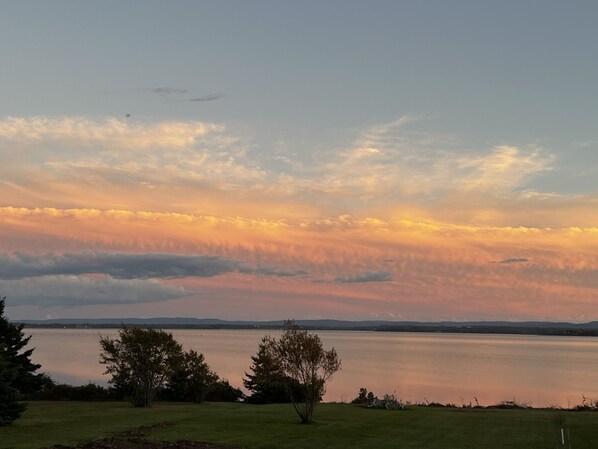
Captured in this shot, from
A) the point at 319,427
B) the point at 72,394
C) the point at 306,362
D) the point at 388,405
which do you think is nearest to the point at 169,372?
the point at 72,394

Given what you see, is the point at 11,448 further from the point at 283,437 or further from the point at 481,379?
the point at 481,379

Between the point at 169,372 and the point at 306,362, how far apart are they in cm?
1729

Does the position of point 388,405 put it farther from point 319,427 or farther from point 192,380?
point 192,380

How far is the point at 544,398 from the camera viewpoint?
249ft

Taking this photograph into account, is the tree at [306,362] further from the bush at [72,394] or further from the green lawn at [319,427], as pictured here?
the bush at [72,394]

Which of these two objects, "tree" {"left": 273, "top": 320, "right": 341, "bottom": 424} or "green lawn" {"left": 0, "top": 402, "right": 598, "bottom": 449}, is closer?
"green lawn" {"left": 0, "top": 402, "right": 598, "bottom": 449}

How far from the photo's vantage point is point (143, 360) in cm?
4941

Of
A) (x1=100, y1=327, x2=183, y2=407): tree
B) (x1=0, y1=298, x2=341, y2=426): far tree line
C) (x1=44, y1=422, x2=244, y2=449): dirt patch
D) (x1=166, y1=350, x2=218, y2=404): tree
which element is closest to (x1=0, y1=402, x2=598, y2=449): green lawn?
(x1=44, y1=422, x2=244, y2=449): dirt patch

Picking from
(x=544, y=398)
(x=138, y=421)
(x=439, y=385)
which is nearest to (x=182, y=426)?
(x=138, y=421)

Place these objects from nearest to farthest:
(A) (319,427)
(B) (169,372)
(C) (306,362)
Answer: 1. (A) (319,427)
2. (C) (306,362)
3. (B) (169,372)

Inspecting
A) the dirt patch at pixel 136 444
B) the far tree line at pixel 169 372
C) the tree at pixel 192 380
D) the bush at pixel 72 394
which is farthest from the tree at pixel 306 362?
the bush at pixel 72 394

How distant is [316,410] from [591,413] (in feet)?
62.2

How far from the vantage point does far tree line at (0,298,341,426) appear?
120 feet

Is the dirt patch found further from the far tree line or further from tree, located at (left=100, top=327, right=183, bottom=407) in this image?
tree, located at (left=100, top=327, right=183, bottom=407)
